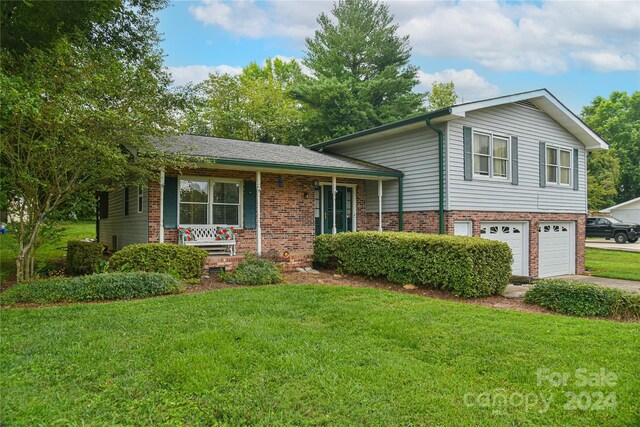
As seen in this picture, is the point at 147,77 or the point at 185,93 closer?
the point at 147,77

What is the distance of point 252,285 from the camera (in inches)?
324

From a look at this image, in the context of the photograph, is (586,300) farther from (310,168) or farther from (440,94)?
(440,94)

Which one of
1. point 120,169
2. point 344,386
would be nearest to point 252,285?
point 120,169

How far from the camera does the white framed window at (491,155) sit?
11773 millimetres

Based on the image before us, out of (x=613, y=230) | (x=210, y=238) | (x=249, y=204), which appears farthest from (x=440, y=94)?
(x=210, y=238)

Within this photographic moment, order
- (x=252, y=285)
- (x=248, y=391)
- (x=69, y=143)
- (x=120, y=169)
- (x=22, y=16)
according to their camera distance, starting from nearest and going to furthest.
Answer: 1. (x=248, y=391)
2. (x=69, y=143)
3. (x=120, y=169)
4. (x=252, y=285)
5. (x=22, y=16)

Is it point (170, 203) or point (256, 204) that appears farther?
point (256, 204)

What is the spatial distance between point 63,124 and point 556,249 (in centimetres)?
1466

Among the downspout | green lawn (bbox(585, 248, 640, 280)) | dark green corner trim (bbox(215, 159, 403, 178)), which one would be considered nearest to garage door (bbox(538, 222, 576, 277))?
green lawn (bbox(585, 248, 640, 280))

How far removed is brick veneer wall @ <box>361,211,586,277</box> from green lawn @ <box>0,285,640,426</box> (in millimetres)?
5548

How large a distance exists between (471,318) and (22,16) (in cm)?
1138

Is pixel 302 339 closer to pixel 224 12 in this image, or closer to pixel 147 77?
pixel 147 77

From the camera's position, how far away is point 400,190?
40.6 feet

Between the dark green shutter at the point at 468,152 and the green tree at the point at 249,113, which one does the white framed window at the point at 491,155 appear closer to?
the dark green shutter at the point at 468,152
